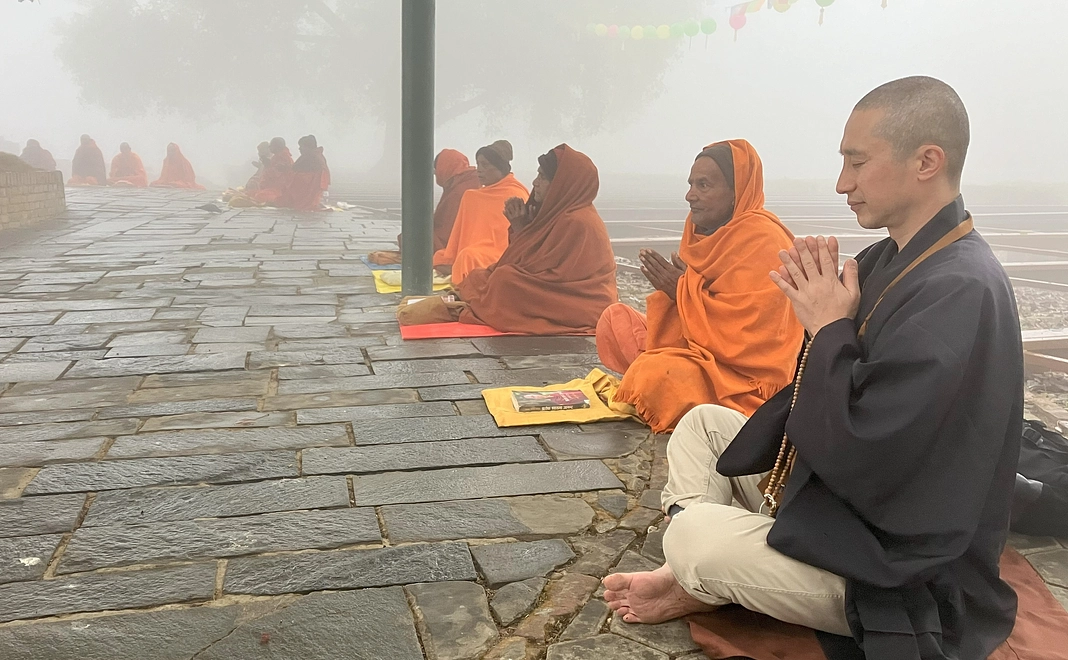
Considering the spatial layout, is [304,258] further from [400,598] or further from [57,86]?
[57,86]

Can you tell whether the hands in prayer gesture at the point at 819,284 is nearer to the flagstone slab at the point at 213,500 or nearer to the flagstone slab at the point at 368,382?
the flagstone slab at the point at 213,500

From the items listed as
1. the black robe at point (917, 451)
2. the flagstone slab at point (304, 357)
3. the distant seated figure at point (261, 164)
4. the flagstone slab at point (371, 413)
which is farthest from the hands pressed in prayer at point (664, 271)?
the distant seated figure at point (261, 164)

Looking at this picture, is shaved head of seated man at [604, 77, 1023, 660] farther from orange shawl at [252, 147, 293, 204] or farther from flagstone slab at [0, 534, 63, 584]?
orange shawl at [252, 147, 293, 204]

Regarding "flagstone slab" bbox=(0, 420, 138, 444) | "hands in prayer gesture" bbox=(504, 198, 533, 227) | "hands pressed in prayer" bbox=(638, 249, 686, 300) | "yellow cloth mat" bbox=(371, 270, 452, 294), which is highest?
"hands in prayer gesture" bbox=(504, 198, 533, 227)

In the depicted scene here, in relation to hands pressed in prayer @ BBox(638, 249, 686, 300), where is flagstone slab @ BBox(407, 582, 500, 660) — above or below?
below

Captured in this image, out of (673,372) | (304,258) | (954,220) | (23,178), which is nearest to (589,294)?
(673,372)

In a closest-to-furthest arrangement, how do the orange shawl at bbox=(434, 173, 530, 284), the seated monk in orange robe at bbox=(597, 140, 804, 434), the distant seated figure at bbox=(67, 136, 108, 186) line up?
the seated monk in orange robe at bbox=(597, 140, 804, 434), the orange shawl at bbox=(434, 173, 530, 284), the distant seated figure at bbox=(67, 136, 108, 186)

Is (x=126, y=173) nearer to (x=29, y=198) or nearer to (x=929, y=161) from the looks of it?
(x=29, y=198)

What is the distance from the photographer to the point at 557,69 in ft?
72.4

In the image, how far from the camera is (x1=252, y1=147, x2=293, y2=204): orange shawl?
15.6 metres

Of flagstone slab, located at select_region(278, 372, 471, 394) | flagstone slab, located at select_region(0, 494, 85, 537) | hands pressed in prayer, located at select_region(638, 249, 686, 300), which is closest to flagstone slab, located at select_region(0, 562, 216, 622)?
flagstone slab, located at select_region(0, 494, 85, 537)

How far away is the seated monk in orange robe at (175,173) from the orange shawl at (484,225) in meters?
17.4

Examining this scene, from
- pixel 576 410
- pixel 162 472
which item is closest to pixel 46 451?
pixel 162 472

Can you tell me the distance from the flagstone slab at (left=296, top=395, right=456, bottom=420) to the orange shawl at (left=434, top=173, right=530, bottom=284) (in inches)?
127
